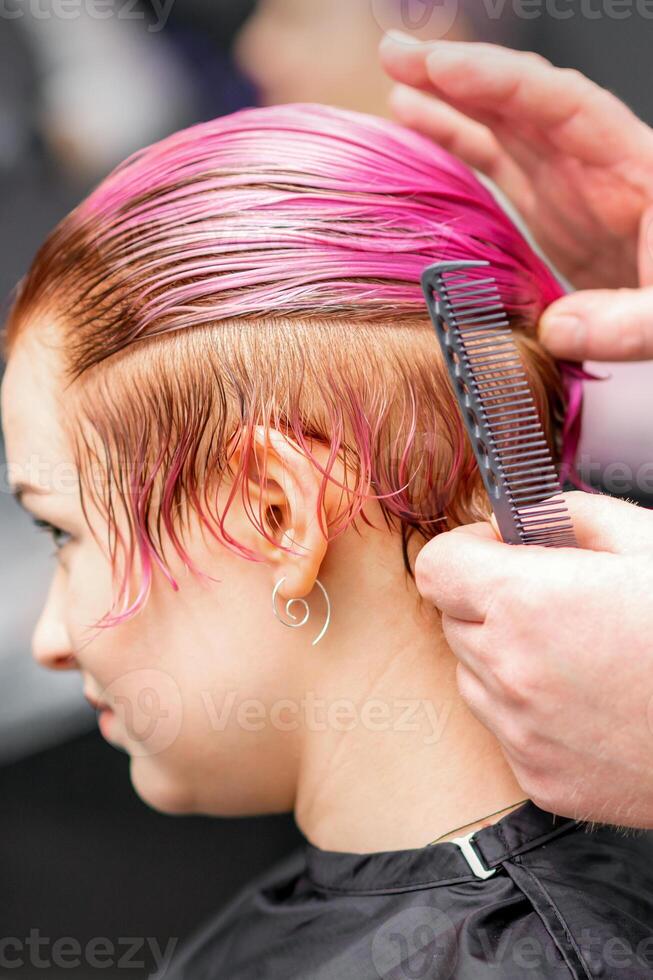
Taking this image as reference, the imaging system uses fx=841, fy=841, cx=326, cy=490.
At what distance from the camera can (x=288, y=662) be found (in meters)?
0.84

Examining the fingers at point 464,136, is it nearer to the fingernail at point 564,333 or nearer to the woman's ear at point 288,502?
the fingernail at point 564,333

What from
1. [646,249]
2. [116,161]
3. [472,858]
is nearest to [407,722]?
[472,858]

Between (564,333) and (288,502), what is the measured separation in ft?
1.17

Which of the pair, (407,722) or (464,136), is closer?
(407,722)

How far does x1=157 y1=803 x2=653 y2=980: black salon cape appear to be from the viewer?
723 mm

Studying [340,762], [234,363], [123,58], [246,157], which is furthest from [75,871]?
[123,58]

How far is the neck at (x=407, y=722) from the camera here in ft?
2.71

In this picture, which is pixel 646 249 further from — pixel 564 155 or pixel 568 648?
pixel 568 648

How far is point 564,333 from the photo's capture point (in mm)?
891

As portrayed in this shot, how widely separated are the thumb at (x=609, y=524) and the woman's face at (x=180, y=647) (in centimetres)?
29

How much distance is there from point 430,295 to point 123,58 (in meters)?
1.62

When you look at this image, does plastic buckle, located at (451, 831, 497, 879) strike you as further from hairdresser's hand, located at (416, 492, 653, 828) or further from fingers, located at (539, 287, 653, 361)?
fingers, located at (539, 287, 653, 361)

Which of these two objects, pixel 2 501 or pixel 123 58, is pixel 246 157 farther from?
pixel 123 58

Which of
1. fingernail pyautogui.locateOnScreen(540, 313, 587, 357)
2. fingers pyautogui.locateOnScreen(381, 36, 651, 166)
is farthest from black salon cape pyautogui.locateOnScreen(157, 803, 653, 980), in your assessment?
fingers pyautogui.locateOnScreen(381, 36, 651, 166)
